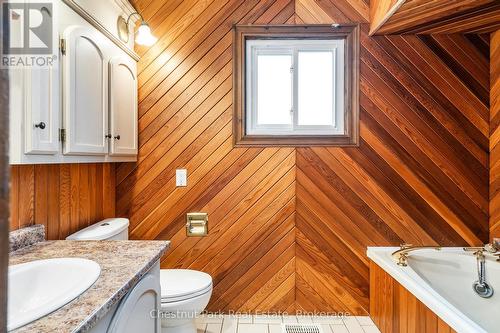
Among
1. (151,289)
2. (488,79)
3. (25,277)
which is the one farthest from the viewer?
(488,79)

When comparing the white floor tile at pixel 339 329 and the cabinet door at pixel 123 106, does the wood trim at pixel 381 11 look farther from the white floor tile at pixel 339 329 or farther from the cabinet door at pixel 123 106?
the white floor tile at pixel 339 329

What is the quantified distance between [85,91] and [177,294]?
3.92ft

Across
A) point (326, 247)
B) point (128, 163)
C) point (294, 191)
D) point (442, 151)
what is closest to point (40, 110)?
point (128, 163)

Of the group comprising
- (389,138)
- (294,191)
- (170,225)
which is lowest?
(170,225)

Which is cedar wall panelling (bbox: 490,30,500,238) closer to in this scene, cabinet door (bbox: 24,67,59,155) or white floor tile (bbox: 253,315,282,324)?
white floor tile (bbox: 253,315,282,324)

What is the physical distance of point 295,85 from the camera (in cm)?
227

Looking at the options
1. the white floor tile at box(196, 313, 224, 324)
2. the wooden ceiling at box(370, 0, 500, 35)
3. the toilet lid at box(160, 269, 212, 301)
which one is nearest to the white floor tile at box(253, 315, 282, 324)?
the white floor tile at box(196, 313, 224, 324)

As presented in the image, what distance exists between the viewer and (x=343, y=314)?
2.19 m

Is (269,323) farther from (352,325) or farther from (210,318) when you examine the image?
(352,325)

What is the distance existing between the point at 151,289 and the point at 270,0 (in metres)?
2.10

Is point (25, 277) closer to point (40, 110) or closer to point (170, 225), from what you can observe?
point (40, 110)

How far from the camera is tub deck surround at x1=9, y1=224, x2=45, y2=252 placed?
1.26m

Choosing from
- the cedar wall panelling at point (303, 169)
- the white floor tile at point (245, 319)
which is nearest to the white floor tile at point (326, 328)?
the cedar wall panelling at point (303, 169)

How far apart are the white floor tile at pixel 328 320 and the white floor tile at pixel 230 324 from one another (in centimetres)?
58
